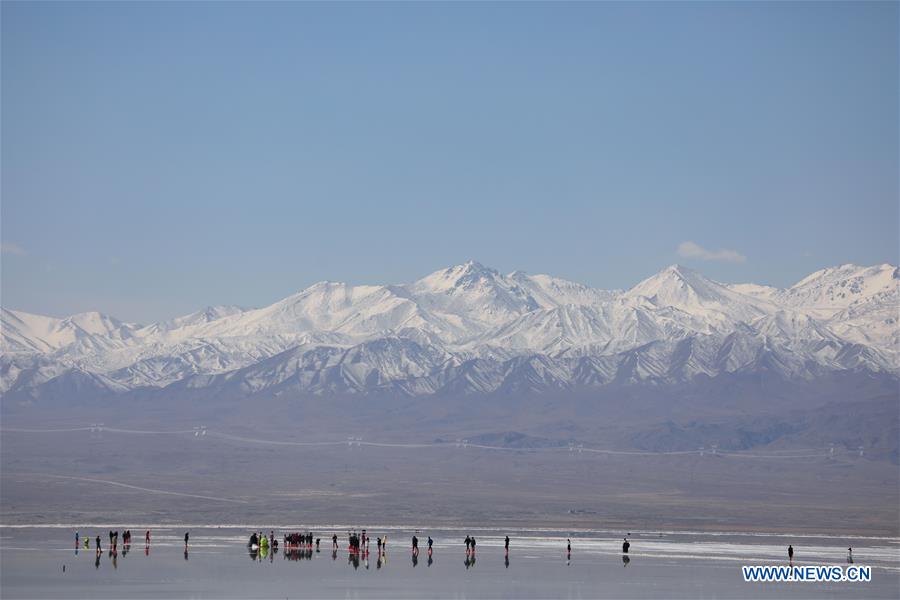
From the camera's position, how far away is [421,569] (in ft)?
355

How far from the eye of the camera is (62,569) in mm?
103688

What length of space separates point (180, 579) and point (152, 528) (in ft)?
208

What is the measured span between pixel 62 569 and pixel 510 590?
1294 inches

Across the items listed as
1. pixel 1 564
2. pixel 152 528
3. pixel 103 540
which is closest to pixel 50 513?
pixel 152 528

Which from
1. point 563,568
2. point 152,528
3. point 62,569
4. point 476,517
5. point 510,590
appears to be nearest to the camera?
point 510,590

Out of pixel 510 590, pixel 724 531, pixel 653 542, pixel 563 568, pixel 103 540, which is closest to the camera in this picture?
pixel 510 590

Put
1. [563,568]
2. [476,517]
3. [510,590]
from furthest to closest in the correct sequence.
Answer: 1. [476,517]
2. [563,568]
3. [510,590]

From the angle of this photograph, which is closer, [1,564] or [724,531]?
[1,564]

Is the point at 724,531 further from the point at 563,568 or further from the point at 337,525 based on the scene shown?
the point at 563,568

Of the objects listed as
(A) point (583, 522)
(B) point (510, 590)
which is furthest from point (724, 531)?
(B) point (510, 590)

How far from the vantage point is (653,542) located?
146m

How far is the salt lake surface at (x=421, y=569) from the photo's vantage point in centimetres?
9262

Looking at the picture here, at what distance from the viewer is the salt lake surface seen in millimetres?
92625

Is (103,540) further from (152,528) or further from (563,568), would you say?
(563,568)
